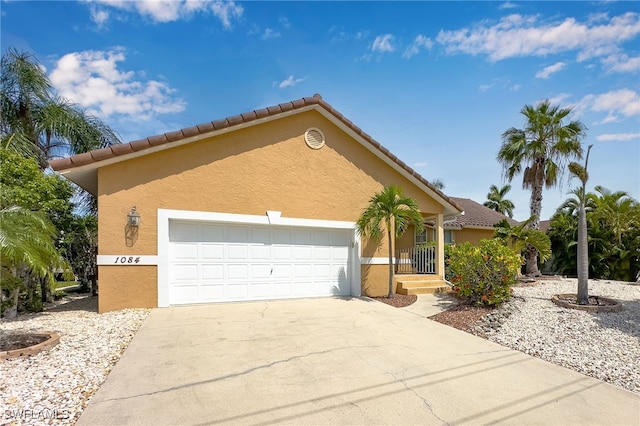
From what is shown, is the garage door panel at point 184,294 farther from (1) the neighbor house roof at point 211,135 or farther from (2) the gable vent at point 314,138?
(2) the gable vent at point 314,138

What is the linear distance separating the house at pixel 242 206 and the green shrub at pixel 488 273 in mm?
3042

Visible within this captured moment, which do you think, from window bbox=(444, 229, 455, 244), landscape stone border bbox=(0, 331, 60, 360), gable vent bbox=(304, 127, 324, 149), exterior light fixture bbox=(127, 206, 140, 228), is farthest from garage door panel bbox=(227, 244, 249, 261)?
window bbox=(444, 229, 455, 244)

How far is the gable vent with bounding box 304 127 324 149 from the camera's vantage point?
34.6 ft

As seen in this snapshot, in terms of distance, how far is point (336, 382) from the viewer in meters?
4.29

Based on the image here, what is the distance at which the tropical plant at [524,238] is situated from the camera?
12.7 meters

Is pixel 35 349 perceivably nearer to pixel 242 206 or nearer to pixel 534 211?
pixel 242 206

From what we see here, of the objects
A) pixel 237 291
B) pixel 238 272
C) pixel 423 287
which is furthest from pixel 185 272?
pixel 423 287

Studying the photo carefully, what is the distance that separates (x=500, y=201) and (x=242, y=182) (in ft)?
106

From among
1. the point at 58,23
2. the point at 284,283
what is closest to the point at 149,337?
the point at 284,283

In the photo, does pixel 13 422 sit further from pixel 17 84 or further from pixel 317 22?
pixel 17 84

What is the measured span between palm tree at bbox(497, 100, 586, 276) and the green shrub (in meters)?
9.43

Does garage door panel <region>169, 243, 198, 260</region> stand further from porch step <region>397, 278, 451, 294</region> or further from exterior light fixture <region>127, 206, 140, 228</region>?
porch step <region>397, 278, 451, 294</region>

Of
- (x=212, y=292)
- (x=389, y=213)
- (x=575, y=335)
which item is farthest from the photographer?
(x=389, y=213)

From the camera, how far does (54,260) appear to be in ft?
22.0
